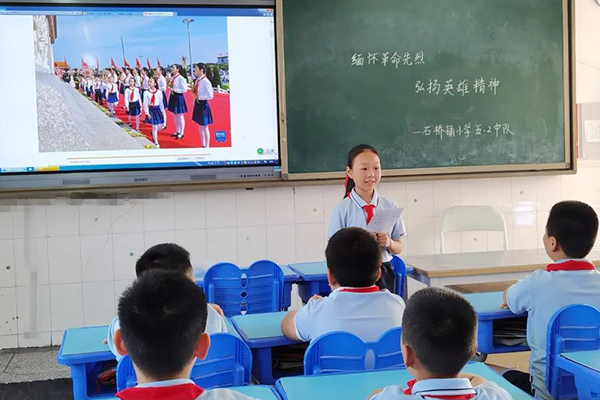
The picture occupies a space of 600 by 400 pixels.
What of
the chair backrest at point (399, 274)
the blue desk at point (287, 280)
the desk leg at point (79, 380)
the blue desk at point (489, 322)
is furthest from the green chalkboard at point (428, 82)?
the desk leg at point (79, 380)

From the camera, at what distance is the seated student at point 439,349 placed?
1521 mm

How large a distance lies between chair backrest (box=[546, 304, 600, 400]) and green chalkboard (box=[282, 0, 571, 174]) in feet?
9.35

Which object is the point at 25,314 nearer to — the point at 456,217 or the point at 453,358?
the point at 456,217

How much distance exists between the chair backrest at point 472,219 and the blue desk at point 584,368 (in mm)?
3034

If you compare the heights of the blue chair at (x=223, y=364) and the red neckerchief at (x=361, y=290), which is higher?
the red neckerchief at (x=361, y=290)

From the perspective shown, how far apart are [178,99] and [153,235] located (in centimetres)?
95

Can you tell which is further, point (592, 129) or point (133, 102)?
point (592, 129)

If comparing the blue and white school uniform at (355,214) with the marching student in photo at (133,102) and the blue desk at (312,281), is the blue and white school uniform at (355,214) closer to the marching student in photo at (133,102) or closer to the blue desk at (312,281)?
the blue desk at (312,281)

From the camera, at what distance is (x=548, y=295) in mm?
2650

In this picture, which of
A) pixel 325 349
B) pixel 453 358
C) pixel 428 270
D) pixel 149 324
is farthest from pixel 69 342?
pixel 428 270

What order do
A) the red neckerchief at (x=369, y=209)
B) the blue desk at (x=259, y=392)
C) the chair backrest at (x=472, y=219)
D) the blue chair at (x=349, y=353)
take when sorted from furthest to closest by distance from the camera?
the chair backrest at (x=472, y=219)
the red neckerchief at (x=369, y=209)
the blue chair at (x=349, y=353)
the blue desk at (x=259, y=392)

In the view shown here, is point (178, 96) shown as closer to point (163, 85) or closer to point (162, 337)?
point (163, 85)

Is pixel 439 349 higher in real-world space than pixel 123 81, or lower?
lower

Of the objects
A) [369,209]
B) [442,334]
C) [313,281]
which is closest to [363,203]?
[369,209]
